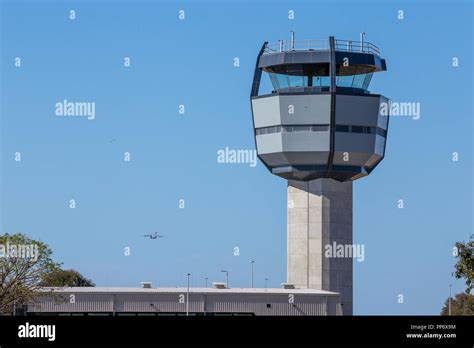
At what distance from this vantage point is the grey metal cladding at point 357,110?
5546 inches

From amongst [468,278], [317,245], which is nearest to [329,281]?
[317,245]

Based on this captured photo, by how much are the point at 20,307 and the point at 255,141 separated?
4214cm

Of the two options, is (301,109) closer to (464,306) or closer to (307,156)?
(307,156)

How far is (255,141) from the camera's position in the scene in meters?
146

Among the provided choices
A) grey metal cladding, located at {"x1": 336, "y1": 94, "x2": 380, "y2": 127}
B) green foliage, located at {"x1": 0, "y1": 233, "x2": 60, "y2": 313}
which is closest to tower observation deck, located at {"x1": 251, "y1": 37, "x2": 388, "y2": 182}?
grey metal cladding, located at {"x1": 336, "y1": 94, "x2": 380, "y2": 127}

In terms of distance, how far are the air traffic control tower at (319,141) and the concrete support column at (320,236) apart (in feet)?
0.39

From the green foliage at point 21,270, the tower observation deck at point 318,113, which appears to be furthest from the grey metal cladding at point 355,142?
the green foliage at point 21,270

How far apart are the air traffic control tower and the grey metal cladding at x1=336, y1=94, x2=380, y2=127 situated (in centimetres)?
12

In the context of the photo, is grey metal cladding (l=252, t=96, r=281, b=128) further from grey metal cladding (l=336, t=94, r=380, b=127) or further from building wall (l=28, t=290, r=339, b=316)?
building wall (l=28, t=290, r=339, b=316)

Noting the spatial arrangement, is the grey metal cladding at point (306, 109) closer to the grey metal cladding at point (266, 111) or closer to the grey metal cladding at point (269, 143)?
the grey metal cladding at point (266, 111)

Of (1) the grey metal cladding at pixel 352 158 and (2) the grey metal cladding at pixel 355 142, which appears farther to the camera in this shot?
(1) the grey metal cladding at pixel 352 158

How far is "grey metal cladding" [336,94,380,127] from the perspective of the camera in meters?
141

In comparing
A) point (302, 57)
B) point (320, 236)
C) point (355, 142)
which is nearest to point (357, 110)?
point (355, 142)
